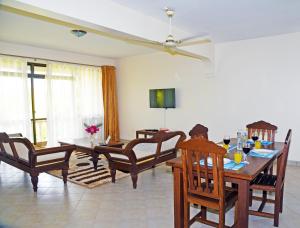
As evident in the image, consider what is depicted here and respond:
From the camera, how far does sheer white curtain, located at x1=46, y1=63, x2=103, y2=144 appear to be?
6086 mm

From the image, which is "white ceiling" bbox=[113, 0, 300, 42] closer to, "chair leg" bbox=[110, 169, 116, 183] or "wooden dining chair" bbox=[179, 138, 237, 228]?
"wooden dining chair" bbox=[179, 138, 237, 228]

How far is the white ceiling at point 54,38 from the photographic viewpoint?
3.97 metres

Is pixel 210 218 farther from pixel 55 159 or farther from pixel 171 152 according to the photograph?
pixel 55 159

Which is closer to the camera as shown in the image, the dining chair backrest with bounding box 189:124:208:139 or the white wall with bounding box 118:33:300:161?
the dining chair backrest with bounding box 189:124:208:139

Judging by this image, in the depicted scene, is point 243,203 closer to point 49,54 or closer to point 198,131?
point 198,131

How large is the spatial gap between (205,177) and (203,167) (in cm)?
9

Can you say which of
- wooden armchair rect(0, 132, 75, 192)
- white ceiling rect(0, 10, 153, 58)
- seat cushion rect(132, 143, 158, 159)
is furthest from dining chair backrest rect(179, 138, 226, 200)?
white ceiling rect(0, 10, 153, 58)

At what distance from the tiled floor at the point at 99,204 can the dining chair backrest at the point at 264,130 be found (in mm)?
782

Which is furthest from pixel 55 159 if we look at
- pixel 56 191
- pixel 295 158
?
pixel 295 158

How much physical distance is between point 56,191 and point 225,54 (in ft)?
13.7

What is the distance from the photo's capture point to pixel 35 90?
5918mm

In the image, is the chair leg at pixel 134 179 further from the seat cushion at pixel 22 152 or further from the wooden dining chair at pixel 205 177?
the seat cushion at pixel 22 152

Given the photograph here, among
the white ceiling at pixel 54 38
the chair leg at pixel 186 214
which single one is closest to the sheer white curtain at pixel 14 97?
the white ceiling at pixel 54 38

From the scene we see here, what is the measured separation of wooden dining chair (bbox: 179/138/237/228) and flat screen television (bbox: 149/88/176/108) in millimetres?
3853
